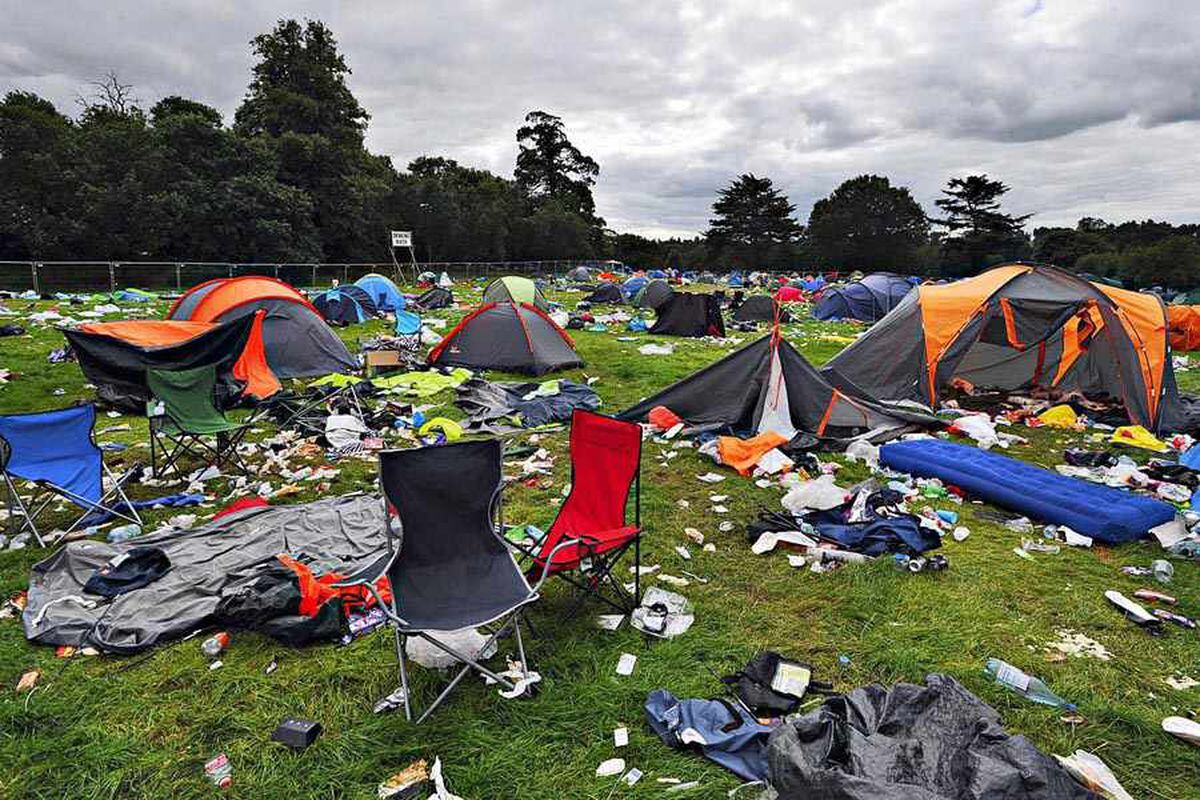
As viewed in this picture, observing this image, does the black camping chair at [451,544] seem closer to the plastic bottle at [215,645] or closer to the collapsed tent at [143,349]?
the plastic bottle at [215,645]

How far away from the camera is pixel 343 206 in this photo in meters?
30.9

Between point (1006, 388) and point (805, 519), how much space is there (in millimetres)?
7358

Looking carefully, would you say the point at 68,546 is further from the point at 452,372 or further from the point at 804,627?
the point at 452,372

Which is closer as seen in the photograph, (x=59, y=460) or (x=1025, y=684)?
(x=1025, y=684)

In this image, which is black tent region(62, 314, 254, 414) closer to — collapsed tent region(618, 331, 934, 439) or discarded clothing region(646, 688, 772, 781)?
collapsed tent region(618, 331, 934, 439)

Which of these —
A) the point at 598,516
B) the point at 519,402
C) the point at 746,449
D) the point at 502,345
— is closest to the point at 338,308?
the point at 502,345

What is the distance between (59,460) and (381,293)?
46.5 feet

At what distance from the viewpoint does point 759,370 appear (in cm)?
752

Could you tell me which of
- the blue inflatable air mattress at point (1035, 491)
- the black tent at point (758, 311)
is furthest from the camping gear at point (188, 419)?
the black tent at point (758, 311)

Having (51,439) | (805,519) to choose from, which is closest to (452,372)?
(51,439)

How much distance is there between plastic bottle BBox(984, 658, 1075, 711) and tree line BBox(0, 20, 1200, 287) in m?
28.9

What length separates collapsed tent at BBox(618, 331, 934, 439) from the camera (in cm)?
738

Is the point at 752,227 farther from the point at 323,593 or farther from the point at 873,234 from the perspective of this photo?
the point at 323,593

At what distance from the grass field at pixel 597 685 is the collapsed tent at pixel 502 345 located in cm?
662
